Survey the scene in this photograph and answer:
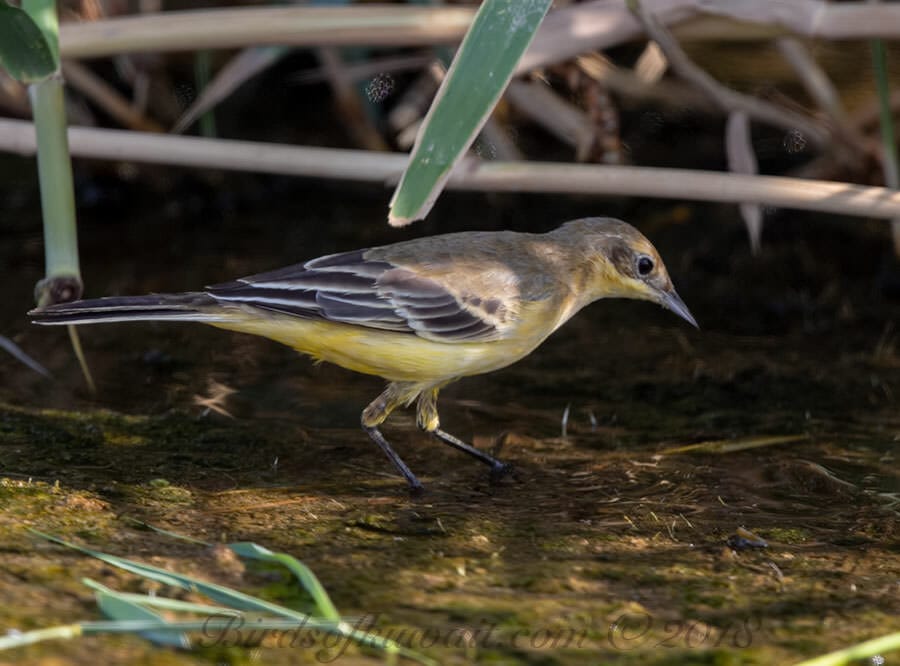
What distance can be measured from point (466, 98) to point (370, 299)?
1063 millimetres

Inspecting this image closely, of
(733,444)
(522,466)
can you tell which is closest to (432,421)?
(522,466)

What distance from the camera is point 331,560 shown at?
3273 millimetres

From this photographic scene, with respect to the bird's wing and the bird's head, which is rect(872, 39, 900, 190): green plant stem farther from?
the bird's wing

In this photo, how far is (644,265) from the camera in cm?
490

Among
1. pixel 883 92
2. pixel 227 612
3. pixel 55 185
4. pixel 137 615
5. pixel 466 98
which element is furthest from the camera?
pixel 883 92

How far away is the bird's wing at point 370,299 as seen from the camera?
14.1 feet

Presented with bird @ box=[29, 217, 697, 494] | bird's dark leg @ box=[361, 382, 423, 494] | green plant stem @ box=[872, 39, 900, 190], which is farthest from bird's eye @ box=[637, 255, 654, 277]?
green plant stem @ box=[872, 39, 900, 190]

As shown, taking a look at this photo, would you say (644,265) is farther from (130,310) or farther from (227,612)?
(227,612)

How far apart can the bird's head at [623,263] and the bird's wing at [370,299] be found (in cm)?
66

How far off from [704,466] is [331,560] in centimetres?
175

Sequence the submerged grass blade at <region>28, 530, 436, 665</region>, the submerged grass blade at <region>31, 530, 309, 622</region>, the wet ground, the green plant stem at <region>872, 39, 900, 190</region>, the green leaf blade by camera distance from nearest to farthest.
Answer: the submerged grass blade at <region>28, 530, 436, 665</region> < the submerged grass blade at <region>31, 530, 309, 622</region> < the wet ground < the green leaf blade < the green plant stem at <region>872, 39, 900, 190</region>

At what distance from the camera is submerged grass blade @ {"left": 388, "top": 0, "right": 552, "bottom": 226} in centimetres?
346

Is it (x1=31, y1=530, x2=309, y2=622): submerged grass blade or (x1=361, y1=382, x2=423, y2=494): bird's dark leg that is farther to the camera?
(x1=361, y1=382, x2=423, y2=494): bird's dark leg

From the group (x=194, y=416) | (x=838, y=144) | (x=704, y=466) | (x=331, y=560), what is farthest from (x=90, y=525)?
(x=838, y=144)
